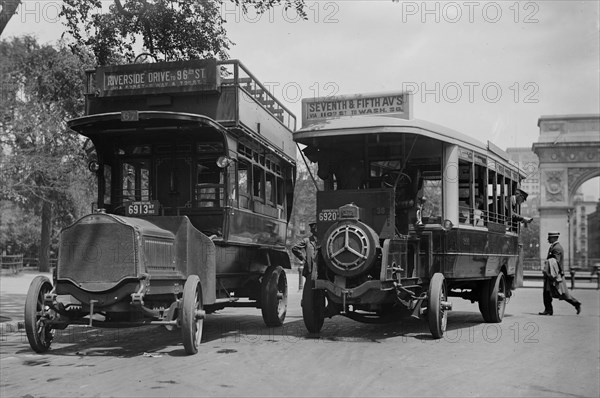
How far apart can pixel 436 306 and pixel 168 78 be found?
545 cm

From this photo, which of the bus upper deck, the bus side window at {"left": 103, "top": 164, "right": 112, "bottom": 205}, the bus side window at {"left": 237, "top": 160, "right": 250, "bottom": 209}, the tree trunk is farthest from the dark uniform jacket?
the tree trunk

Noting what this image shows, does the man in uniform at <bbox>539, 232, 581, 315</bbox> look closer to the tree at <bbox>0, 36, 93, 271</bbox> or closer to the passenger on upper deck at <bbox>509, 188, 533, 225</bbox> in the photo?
the passenger on upper deck at <bbox>509, 188, 533, 225</bbox>

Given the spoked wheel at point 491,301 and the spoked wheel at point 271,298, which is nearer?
the spoked wheel at point 271,298

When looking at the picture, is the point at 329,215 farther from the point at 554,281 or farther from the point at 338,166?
the point at 554,281

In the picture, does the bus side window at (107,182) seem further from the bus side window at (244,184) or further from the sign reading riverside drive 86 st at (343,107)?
the sign reading riverside drive 86 st at (343,107)

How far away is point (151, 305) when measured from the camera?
9.13 metres

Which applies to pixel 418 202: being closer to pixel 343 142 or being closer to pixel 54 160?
pixel 343 142

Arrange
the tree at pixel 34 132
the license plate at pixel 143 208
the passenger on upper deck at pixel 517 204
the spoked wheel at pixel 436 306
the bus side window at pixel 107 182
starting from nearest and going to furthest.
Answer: the license plate at pixel 143 208
the spoked wheel at pixel 436 306
the bus side window at pixel 107 182
the passenger on upper deck at pixel 517 204
the tree at pixel 34 132

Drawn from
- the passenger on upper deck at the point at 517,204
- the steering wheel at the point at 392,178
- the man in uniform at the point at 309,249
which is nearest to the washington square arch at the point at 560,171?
the passenger on upper deck at the point at 517,204

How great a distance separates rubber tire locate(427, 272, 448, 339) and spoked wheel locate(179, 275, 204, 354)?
3542 mm

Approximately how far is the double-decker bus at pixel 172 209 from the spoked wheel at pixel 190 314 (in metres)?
0.01

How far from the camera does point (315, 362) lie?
326 inches

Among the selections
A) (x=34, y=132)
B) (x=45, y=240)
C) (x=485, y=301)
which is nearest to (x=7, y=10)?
(x=485, y=301)

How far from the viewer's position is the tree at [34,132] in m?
26.9
